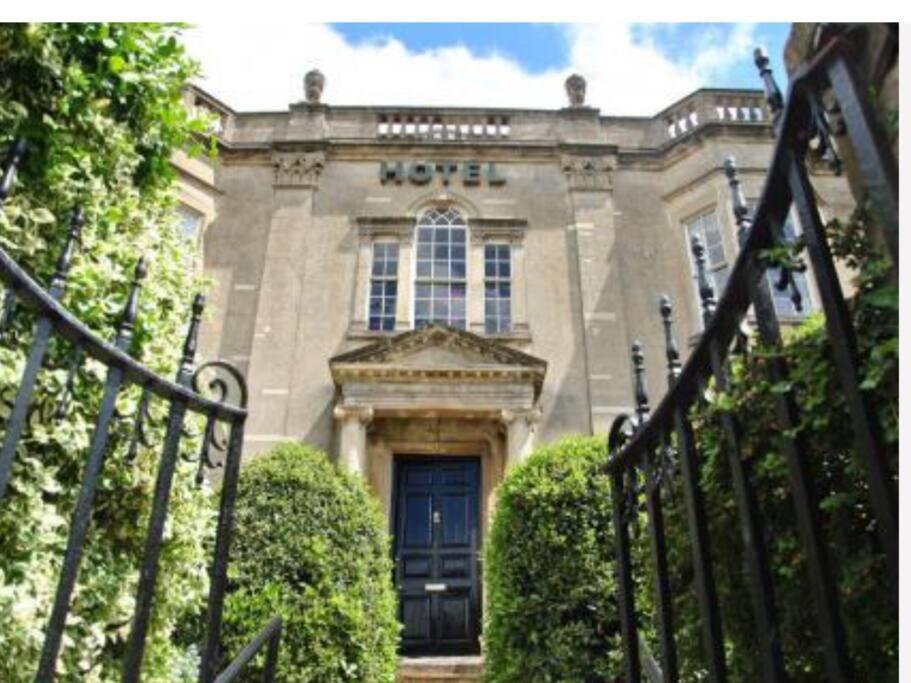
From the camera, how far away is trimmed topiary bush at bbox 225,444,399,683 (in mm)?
7945

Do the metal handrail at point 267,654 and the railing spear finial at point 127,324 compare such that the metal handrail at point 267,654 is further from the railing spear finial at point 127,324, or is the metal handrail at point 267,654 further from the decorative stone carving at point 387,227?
the decorative stone carving at point 387,227

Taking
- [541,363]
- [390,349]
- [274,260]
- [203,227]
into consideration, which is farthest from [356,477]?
[203,227]

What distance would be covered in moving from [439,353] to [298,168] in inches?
206

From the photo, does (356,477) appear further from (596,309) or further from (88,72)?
(88,72)

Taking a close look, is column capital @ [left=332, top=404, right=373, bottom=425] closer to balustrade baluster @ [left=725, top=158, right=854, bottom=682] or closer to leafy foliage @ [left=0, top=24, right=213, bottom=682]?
leafy foliage @ [left=0, top=24, right=213, bottom=682]

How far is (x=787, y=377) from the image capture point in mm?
1839

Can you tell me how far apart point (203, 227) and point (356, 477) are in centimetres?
657

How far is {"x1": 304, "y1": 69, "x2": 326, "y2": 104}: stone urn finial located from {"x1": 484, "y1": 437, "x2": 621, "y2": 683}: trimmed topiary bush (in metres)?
10.2

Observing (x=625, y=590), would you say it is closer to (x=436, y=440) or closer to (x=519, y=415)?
(x=519, y=415)

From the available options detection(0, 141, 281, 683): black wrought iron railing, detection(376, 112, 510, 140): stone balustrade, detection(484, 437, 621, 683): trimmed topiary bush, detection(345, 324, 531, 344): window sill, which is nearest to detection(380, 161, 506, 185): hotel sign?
detection(376, 112, 510, 140): stone balustrade

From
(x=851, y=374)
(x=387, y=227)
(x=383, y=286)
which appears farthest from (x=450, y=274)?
(x=851, y=374)

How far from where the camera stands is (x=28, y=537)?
Result: 3508 mm

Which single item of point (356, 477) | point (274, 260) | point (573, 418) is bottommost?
point (356, 477)

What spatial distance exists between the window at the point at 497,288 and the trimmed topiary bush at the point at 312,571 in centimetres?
464
